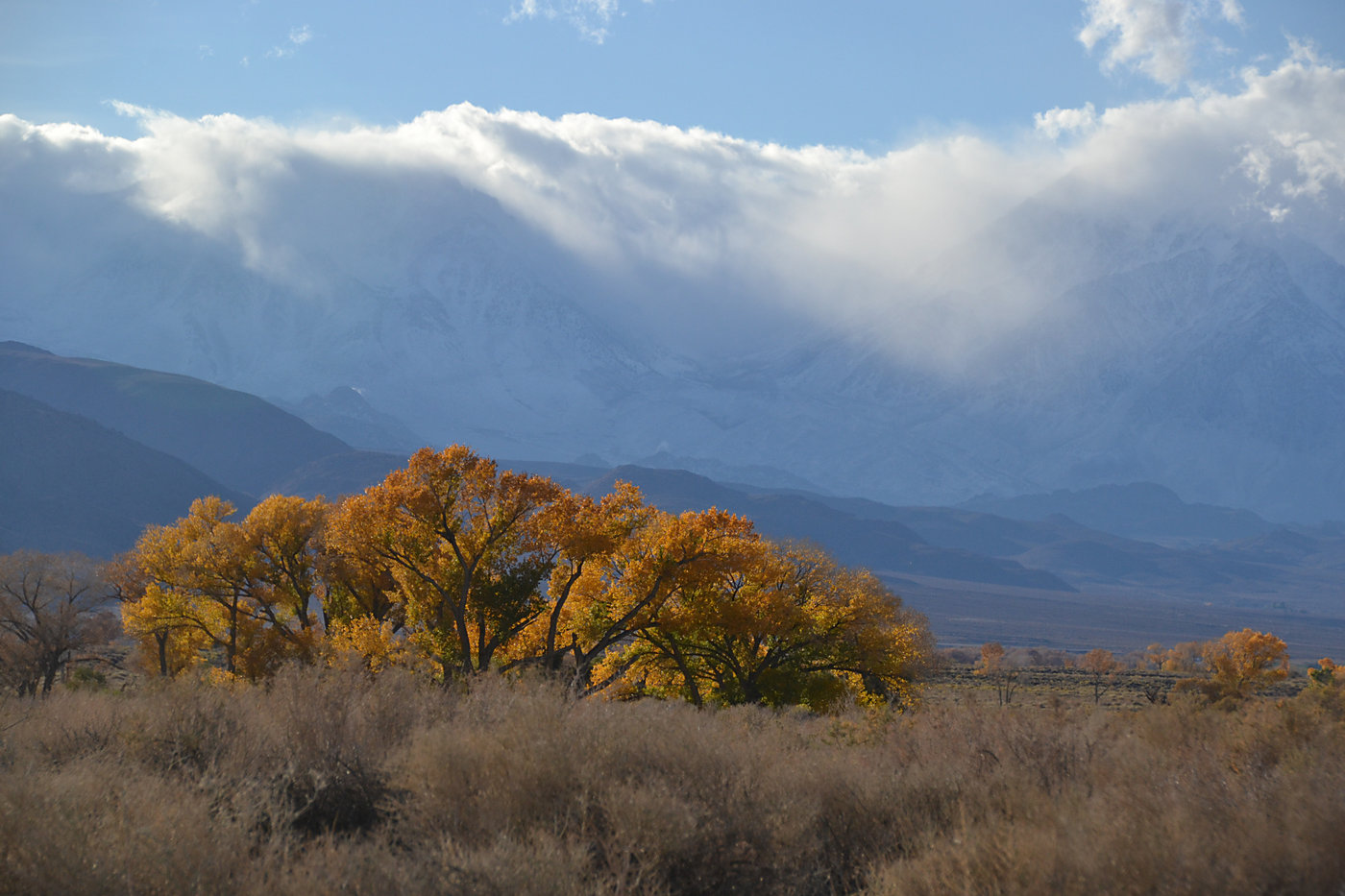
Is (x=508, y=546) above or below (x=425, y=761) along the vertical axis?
above

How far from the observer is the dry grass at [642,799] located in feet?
28.5

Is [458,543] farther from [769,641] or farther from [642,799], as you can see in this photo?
[642,799]

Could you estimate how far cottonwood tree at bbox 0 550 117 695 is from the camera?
4119 cm

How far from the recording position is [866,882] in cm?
1044

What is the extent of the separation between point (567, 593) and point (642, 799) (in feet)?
80.8

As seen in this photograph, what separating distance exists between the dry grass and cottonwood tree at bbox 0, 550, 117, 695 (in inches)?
1178

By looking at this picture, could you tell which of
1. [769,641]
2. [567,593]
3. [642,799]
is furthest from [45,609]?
[642,799]

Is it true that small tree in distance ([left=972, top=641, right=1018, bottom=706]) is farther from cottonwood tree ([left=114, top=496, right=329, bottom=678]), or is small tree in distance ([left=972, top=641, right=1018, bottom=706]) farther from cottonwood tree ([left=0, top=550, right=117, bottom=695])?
cottonwood tree ([left=0, top=550, right=117, bottom=695])

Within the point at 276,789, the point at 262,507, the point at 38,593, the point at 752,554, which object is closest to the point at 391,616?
the point at 262,507

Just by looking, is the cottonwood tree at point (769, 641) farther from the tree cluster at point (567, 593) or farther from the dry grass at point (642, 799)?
the dry grass at point (642, 799)

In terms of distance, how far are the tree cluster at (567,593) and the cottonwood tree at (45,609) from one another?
26.7 ft

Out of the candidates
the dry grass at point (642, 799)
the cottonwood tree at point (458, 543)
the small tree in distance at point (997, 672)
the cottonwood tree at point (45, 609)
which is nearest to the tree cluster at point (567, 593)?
the cottonwood tree at point (458, 543)

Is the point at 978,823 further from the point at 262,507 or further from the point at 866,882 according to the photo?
the point at 262,507

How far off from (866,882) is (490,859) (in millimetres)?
4223
